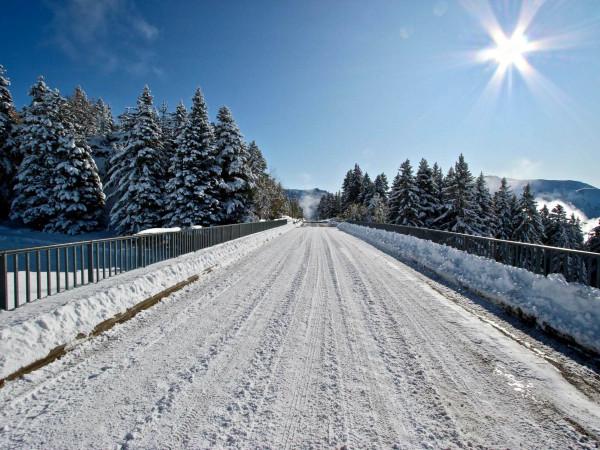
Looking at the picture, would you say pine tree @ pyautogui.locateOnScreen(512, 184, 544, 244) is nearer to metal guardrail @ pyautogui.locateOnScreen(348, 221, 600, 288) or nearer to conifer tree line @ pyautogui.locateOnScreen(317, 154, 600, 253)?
conifer tree line @ pyautogui.locateOnScreen(317, 154, 600, 253)

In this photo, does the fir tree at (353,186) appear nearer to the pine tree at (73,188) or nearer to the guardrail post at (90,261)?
the pine tree at (73,188)

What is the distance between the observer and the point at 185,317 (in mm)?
5082

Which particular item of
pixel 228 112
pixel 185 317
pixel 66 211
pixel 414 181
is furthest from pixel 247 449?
pixel 414 181

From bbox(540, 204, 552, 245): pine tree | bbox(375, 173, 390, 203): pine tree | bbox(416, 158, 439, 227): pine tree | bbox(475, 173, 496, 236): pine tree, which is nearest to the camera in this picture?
bbox(475, 173, 496, 236): pine tree

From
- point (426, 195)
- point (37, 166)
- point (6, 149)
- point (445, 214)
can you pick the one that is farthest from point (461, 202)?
point (6, 149)

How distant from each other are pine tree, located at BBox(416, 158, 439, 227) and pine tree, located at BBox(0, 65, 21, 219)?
160ft

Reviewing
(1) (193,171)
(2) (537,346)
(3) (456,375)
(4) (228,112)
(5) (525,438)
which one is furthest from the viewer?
(4) (228,112)

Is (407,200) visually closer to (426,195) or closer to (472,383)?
(426,195)

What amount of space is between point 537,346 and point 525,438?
7.65ft

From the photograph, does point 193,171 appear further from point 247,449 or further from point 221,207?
point 247,449

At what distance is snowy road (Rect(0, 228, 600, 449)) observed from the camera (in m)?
2.34

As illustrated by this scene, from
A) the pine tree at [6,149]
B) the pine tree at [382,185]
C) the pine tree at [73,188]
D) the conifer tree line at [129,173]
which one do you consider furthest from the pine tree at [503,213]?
the pine tree at [6,149]

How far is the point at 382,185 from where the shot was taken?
71.8 meters

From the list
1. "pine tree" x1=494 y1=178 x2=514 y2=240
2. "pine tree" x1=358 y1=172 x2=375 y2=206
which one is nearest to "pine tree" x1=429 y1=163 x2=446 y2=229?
"pine tree" x1=494 y1=178 x2=514 y2=240
